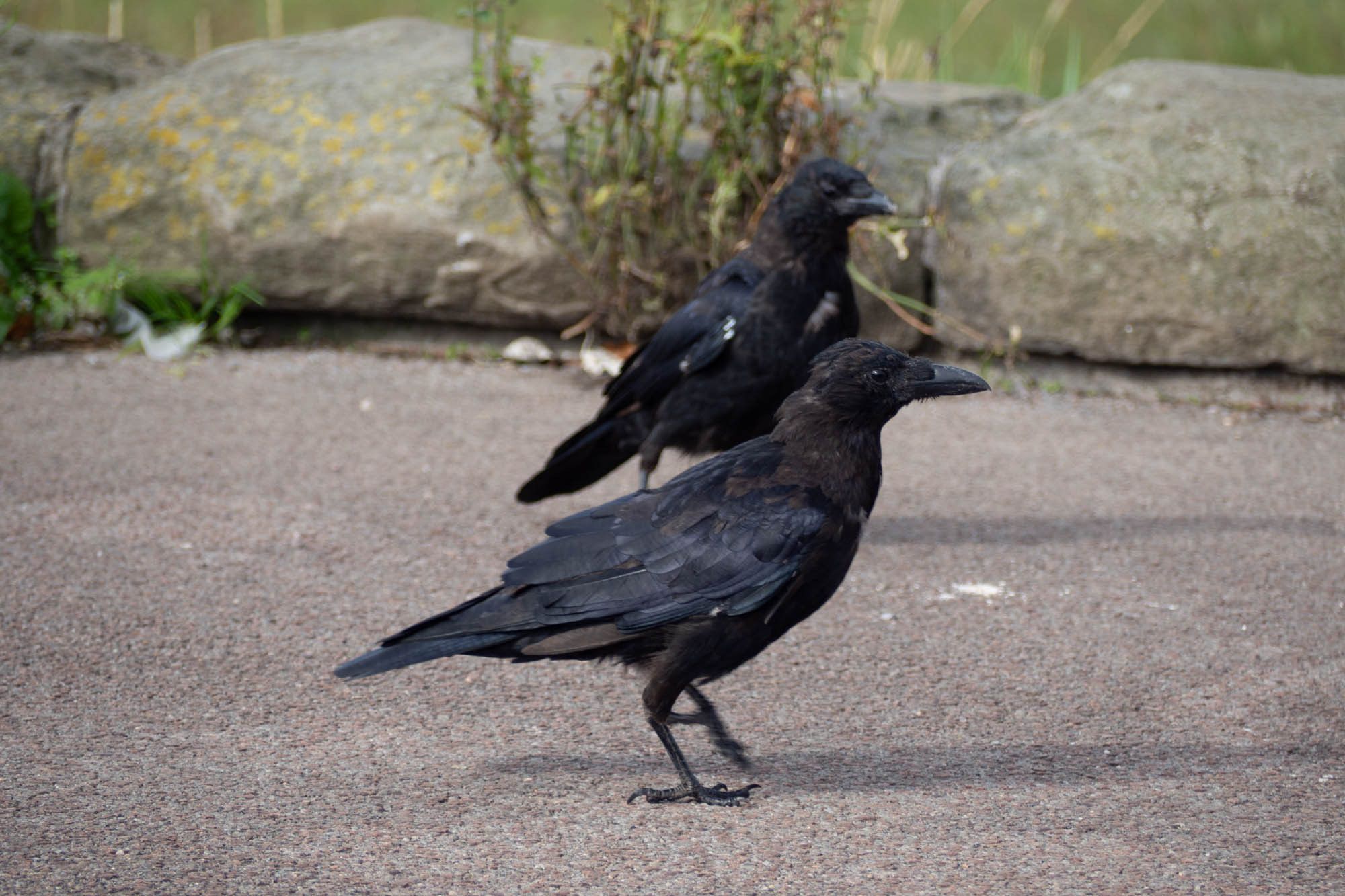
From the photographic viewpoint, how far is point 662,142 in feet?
20.1

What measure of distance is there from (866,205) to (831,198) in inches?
4.9

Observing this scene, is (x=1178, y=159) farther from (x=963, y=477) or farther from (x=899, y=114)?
(x=963, y=477)

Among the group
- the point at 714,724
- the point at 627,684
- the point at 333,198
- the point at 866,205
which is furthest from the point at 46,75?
the point at 714,724

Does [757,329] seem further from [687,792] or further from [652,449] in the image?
[687,792]

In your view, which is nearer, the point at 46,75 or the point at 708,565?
the point at 708,565

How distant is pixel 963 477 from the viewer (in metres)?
5.35

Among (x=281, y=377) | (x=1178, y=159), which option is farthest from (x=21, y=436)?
(x=1178, y=159)

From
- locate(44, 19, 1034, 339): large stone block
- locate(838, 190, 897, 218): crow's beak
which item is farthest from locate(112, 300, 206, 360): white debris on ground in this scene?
locate(838, 190, 897, 218): crow's beak

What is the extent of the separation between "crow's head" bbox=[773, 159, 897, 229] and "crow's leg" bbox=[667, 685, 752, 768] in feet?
5.84

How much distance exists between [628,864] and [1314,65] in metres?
8.33

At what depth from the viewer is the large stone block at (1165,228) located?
19.6 ft

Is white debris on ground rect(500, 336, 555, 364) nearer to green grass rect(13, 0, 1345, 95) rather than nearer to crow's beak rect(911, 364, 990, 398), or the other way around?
green grass rect(13, 0, 1345, 95)

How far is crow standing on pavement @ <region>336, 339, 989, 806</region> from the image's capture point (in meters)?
2.93

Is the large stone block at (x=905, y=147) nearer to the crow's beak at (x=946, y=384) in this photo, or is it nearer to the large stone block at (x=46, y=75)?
the crow's beak at (x=946, y=384)
